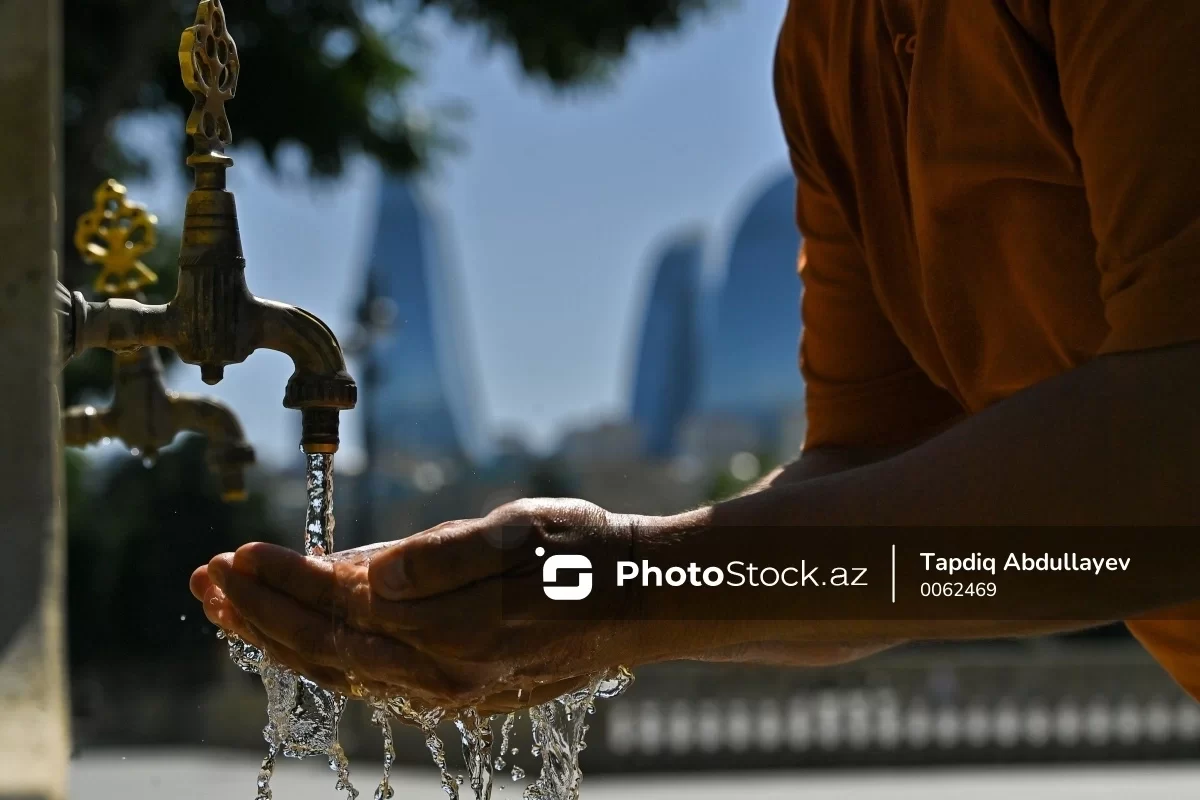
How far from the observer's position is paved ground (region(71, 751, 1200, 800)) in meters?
10.5

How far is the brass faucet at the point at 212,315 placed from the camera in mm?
1310

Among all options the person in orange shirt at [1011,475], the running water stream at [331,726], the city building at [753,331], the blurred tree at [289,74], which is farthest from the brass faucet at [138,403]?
the city building at [753,331]

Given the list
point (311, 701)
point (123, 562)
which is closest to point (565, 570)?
point (311, 701)

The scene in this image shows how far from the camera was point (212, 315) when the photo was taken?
4.28 ft

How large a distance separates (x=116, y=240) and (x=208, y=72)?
2.63 ft

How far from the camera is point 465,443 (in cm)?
5619

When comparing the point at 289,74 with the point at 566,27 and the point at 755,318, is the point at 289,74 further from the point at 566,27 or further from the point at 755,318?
the point at 755,318

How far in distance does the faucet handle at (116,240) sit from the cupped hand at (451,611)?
3.99ft

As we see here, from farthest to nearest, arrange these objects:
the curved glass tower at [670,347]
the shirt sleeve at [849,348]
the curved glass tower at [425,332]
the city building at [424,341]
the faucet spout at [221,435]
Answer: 1. the curved glass tower at [670,347]
2. the curved glass tower at [425,332]
3. the city building at [424,341]
4. the faucet spout at [221,435]
5. the shirt sleeve at [849,348]

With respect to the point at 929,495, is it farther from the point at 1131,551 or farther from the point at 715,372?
the point at 715,372

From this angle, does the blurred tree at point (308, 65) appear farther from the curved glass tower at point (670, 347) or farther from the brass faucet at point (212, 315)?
the curved glass tower at point (670, 347)

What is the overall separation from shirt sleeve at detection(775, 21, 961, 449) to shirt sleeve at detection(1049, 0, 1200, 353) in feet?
2.09

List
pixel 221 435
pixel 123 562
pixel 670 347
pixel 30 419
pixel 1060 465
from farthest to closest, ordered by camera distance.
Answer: pixel 670 347 < pixel 123 562 < pixel 221 435 < pixel 1060 465 < pixel 30 419

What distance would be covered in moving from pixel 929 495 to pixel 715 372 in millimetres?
60184
